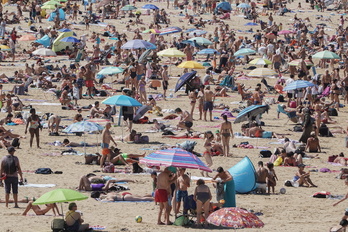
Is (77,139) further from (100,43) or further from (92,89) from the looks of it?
(100,43)

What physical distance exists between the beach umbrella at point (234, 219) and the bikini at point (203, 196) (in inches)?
40.5

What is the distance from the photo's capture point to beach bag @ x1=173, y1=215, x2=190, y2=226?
41.5 ft

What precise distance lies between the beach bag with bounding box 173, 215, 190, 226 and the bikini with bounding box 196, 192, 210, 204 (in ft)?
1.32

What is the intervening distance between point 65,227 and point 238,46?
26.3 metres

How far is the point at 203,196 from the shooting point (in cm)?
1255

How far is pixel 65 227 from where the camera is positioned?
11.8 m

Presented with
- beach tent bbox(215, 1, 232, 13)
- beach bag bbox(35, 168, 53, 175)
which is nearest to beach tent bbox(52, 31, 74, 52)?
beach tent bbox(215, 1, 232, 13)

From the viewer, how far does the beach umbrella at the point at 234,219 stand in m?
11.2

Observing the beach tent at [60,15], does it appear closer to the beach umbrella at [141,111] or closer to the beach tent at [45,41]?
the beach tent at [45,41]

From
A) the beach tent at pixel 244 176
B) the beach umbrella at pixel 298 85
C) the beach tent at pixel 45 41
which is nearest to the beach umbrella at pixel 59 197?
the beach tent at pixel 244 176

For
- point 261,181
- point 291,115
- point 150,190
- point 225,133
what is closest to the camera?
point 150,190

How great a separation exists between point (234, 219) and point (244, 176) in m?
4.27

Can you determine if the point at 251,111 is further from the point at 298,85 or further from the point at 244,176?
the point at 244,176

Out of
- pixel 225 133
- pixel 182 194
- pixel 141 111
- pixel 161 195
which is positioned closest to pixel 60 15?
pixel 141 111
